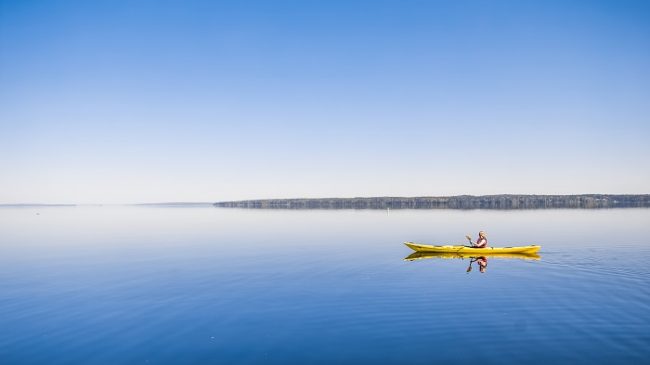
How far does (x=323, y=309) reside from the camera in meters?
19.9

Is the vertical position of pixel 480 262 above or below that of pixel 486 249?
below

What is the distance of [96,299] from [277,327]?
36.8 feet

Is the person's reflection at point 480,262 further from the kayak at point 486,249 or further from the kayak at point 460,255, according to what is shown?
the kayak at point 486,249

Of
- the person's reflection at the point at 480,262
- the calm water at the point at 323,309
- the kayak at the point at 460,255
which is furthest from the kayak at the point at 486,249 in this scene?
the calm water at the point at 323,309

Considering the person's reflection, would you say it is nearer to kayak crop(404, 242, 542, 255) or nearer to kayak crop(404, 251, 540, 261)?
kayak crop(404, 251, 540, 261)

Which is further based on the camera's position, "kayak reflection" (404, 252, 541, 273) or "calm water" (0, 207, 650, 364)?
"kayak reflection" (404, 252, 541, 273)

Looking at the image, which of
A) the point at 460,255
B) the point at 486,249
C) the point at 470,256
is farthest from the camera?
the point at 460,255

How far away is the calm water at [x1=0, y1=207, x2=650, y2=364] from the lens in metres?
14.6

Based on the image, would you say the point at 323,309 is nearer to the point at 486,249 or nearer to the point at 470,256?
the point at 486,249

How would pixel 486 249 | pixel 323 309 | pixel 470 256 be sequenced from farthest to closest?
pixel 470 256 < pixel 486 249 < pixel 323 309

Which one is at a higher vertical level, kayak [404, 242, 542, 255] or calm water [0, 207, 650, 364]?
kayak [404, 242, 542, 255]

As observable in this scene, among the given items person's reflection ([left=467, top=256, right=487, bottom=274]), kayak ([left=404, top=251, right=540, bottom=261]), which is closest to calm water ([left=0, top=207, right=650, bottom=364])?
kayak ([left=404, top=251, right=540, bottom=261])

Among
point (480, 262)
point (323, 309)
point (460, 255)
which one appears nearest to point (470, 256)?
point (460, 255)

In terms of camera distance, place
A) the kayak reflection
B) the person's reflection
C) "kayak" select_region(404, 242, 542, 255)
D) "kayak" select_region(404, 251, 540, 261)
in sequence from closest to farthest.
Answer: the person's reflection
"kayak" select_region(404, 242, 542, 255)
the kayak reflection
"kayak" select_region(404, 251, 540, 261)
